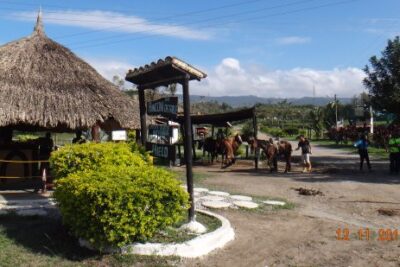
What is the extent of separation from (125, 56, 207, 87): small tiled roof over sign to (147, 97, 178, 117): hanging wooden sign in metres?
0.35

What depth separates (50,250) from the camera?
665 centimetres

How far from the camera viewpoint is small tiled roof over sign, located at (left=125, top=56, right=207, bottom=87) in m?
7.88

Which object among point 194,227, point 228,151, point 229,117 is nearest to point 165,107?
point 194,227

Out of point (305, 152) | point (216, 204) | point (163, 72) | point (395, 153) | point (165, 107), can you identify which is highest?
point (163, 72)

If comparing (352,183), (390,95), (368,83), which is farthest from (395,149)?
(368,83)

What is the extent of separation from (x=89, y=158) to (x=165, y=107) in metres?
1.65

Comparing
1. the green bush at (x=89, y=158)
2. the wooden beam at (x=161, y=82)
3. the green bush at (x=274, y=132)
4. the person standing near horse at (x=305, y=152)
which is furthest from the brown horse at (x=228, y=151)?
the green bush at (x=274, y=132)

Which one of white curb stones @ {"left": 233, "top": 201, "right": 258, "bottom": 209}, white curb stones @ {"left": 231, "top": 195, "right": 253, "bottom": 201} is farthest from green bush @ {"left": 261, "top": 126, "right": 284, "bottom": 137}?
white curb stones @ {"left": 233, "top": 201, "right": 258, "bottom": 209}

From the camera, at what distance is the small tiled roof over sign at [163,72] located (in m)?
7.88

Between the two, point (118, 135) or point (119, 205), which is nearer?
point (119, 205)

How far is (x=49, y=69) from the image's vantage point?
11914 mm

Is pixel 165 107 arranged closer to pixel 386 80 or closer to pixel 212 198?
pixel 212 198

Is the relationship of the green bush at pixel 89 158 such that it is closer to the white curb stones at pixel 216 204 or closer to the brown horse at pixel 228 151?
the white curb stones at pixel 216 204

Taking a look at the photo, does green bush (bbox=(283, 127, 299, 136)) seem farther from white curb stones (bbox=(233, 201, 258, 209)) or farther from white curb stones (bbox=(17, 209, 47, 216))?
white curb stones (bbox=(17, 209, 47, 216))
